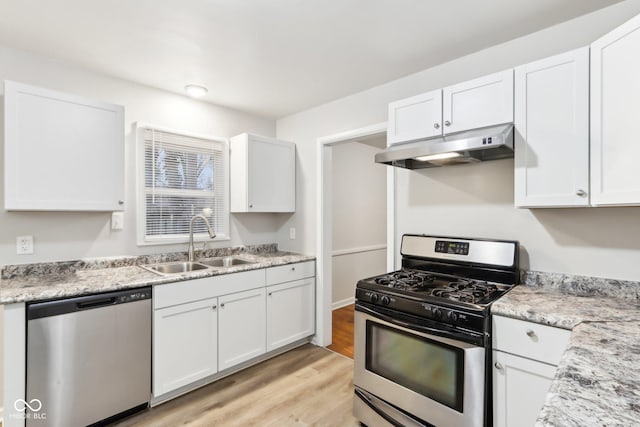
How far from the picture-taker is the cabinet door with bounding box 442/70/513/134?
5.78ft

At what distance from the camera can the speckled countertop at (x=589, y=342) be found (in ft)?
2.18

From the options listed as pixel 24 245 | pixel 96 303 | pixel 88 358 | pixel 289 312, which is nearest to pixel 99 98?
pixel 24 245

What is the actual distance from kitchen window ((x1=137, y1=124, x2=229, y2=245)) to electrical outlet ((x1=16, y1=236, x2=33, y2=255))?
669mm

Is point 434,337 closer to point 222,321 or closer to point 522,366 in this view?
point 522,366

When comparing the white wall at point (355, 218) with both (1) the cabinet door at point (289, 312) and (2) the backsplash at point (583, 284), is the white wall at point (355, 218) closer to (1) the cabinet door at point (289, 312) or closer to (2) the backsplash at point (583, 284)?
(1) the cabinet door at point (289, 312)

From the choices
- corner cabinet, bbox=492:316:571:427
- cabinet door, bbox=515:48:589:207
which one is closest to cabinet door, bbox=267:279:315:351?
corner cabinet, bbox=492:316:571:427

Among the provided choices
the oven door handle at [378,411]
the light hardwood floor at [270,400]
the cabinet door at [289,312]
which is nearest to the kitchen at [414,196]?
the cabinet door at [289,312]

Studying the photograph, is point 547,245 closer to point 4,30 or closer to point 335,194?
point 335,194

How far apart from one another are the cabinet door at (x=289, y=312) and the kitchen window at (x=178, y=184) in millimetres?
844

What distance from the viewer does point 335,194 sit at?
13.9 feet

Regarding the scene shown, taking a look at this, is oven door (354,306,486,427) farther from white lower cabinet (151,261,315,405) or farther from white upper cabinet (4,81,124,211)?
white upper cabinet (4,81,124,211)

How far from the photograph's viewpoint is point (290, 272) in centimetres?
295

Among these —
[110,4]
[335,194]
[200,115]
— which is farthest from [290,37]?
[335,194]

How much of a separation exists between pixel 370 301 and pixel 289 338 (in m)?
1.32
